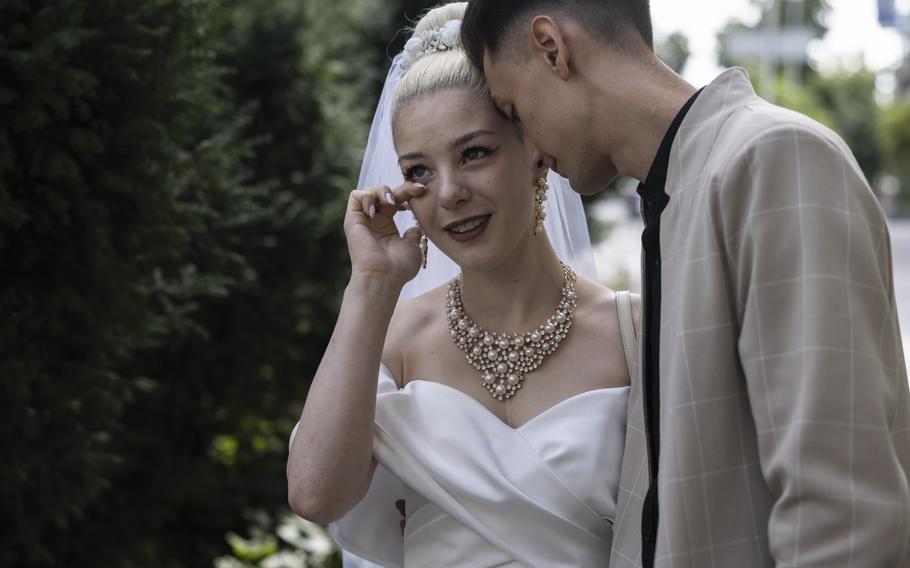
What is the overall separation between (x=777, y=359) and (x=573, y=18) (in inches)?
33.6

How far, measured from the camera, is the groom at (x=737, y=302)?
69.1 inches

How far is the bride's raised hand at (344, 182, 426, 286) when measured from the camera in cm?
Answer: 275

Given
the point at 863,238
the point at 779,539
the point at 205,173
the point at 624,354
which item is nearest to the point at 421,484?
the point at 624,354

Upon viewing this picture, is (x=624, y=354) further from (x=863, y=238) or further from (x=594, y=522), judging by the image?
(x=863, y=238)

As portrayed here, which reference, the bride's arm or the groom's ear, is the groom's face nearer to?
the groom's ear

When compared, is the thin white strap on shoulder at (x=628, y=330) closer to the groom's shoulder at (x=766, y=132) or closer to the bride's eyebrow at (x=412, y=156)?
the bride's eyebrow at (x=412, y=156)

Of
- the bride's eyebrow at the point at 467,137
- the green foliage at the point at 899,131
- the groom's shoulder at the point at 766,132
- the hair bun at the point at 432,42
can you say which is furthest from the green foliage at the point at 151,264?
the green foliage at the point at 899,131

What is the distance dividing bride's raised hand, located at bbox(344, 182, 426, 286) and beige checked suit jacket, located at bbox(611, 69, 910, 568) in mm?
866

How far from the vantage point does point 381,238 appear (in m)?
2.88

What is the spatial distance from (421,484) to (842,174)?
4.44 ft

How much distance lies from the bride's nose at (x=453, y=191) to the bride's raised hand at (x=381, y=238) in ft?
0.28

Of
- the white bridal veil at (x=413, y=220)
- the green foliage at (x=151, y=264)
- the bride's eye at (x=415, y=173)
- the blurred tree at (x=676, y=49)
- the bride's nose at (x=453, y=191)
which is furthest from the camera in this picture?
the blurred tree at (x=676, y=49)

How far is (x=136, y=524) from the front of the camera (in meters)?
5.28

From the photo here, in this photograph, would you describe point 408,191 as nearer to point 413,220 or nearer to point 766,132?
point 413,220
